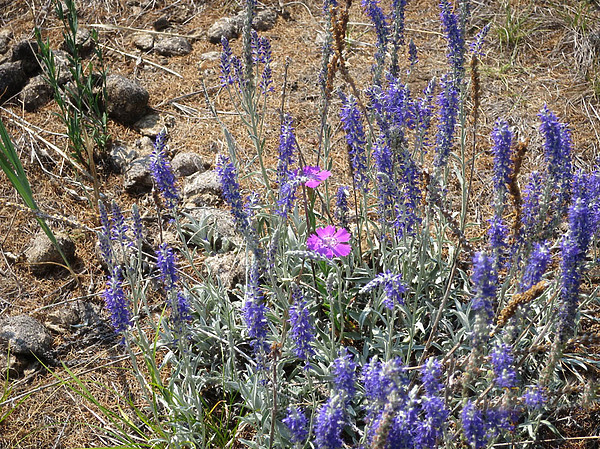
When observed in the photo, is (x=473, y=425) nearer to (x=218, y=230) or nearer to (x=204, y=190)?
(x=218, y=230)

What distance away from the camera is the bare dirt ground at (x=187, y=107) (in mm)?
3477

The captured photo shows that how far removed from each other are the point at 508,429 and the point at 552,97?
12.5ft

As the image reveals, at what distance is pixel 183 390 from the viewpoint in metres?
→ 3.32

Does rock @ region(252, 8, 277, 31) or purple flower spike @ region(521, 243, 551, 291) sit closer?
purple flower spike @ region(521, 243, 551, 291)

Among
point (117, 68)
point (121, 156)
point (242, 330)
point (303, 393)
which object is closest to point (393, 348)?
point (303, 393)

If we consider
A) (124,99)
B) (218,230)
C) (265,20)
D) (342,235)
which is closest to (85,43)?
(124,99)

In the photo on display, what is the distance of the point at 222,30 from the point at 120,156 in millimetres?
1987

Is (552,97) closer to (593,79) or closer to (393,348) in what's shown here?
(593,79)

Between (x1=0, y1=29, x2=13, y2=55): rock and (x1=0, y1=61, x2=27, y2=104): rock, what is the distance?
50 cm

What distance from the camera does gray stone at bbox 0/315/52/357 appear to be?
142 inches

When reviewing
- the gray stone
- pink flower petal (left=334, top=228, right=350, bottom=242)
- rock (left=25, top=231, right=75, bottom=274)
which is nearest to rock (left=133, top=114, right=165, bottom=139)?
rock (left=25, top=231, right=75, bottom=274)

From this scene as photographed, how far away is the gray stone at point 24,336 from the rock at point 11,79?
2.71 m

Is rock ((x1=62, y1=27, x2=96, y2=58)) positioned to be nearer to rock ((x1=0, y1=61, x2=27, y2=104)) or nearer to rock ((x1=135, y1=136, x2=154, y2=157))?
rock ((x1=0, y1=61, x2=27, y2=104))

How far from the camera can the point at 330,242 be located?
319cm
